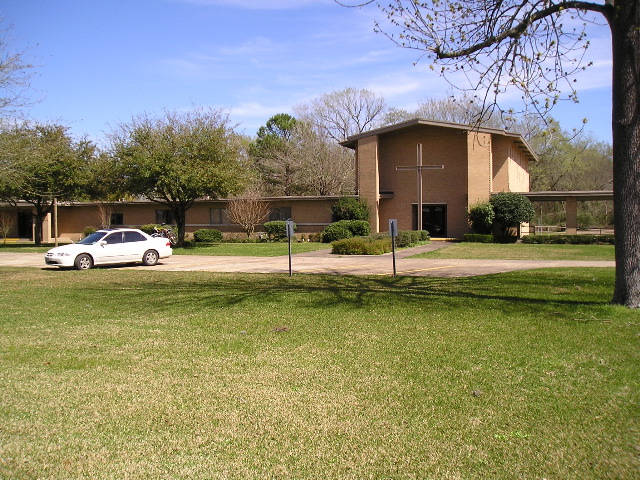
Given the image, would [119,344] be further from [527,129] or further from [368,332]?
[527,129]

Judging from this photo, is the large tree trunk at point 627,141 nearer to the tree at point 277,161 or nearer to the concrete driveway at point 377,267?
the concrete driveway at point 377,267

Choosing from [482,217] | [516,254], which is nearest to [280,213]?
[482,217]

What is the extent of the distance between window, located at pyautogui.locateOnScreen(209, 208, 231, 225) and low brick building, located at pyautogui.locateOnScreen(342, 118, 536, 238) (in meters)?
10.7

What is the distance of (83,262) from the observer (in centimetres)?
1934

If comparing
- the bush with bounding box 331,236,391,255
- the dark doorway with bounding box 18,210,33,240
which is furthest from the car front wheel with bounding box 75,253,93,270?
the dark doorway with bounding box 18,210,33,240

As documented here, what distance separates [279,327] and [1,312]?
526 centimetres

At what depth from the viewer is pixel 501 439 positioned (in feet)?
13.9

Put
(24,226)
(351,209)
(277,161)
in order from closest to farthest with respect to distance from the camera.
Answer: (351,209), (24,226), (277,161)

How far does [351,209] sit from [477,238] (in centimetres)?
824

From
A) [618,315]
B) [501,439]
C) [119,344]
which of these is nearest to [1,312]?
[119,344]

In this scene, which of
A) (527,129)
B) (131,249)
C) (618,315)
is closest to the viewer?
(618,315)

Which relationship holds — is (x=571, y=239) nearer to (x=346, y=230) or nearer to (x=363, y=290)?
(x=346, y=230)

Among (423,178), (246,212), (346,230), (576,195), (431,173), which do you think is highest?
(431,173)

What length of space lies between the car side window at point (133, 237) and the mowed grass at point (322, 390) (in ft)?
33.8
